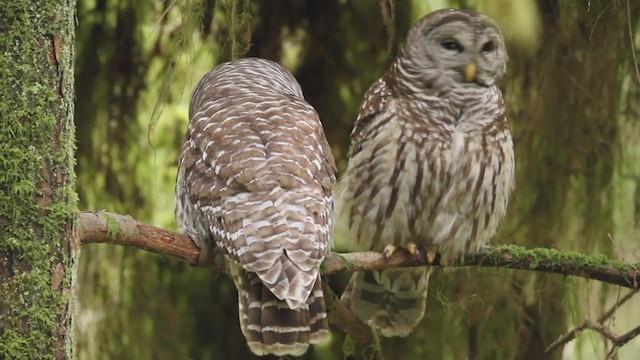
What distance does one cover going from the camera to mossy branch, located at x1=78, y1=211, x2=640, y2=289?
3117 millimetres

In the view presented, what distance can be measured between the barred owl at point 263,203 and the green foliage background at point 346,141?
0.67 m

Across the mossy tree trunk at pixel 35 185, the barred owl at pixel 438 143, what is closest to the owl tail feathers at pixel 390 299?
the barred owl at pixel 438 143

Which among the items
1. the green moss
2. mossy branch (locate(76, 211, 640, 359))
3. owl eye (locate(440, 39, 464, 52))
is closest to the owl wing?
mossy branch (locate(76, 211, 640, 359))

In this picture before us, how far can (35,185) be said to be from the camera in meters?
2.84

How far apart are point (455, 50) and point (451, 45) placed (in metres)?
0.03

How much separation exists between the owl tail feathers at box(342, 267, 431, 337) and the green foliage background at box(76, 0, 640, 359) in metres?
0.13

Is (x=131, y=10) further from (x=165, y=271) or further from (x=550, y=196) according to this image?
(x=550, y=196)

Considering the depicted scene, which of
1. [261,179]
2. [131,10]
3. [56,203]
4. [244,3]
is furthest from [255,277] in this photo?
[131,10]

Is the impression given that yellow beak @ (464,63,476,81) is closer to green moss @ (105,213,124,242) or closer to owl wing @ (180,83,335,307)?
owl wing @ (180,83,335,307)

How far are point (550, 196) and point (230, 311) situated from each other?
145 cm

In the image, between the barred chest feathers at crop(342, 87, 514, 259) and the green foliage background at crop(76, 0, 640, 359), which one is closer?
the barred chest feathers at crop(342, 87, 514, 259)

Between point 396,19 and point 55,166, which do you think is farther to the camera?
point 396,19

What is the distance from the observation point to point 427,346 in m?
4.98

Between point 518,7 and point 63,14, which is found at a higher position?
point 518,7
